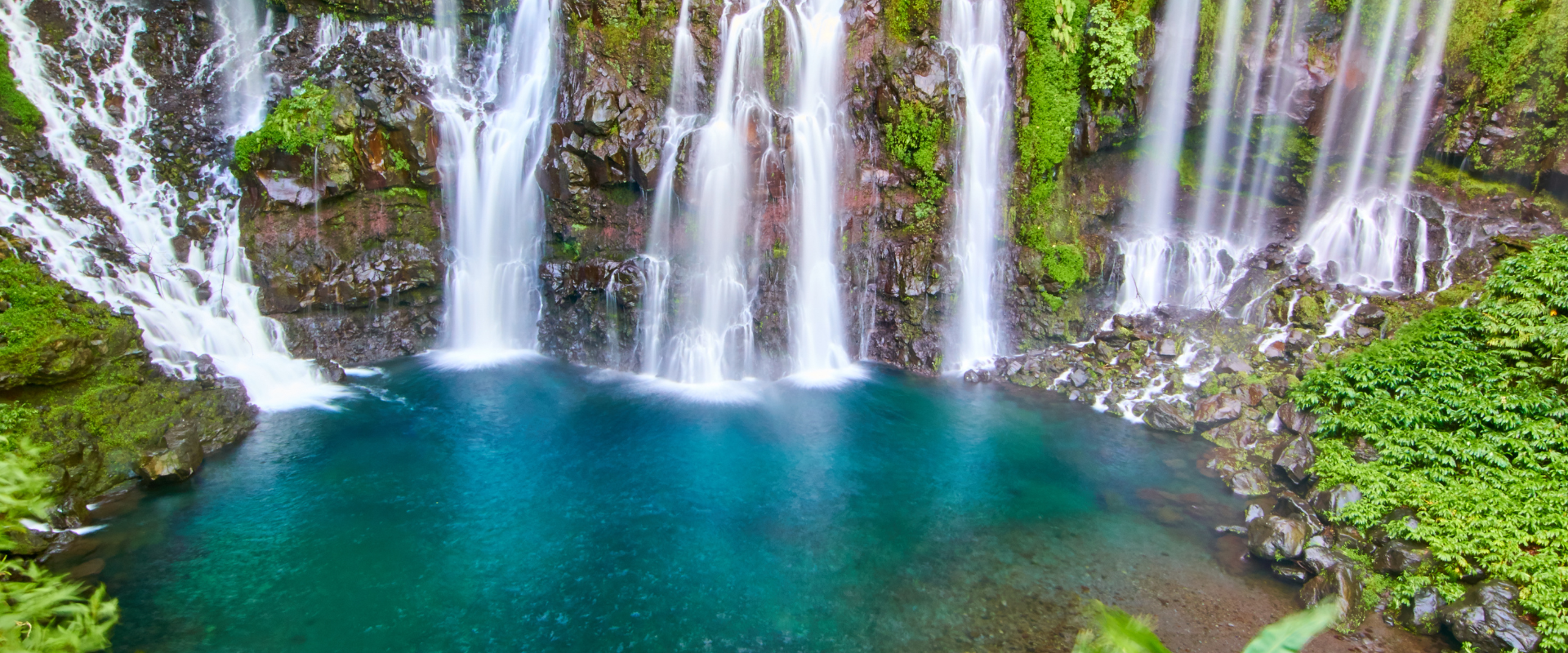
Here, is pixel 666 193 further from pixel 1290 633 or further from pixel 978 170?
pixel 1290 633

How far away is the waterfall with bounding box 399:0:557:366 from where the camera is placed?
1916 cm

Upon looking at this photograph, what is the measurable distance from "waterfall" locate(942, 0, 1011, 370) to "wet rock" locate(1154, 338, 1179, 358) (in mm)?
3756

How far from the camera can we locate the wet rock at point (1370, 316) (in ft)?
50.9

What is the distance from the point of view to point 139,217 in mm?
16109

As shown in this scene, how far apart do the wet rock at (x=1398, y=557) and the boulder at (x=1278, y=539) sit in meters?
0.84

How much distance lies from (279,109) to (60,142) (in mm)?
4142

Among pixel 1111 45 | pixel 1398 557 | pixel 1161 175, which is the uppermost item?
pixel 1111 45

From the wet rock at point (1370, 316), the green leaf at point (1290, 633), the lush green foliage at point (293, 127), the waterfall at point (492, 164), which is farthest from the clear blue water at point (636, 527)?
the green leaf at point (1290, 633)

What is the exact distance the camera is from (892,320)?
19297mm

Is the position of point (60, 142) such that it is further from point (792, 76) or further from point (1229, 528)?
point (1229, 528)

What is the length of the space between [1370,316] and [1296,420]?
416 cm

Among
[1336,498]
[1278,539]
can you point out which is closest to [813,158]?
[1278,539]

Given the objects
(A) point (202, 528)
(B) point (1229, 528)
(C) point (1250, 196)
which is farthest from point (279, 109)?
(C) point (1250, 196)

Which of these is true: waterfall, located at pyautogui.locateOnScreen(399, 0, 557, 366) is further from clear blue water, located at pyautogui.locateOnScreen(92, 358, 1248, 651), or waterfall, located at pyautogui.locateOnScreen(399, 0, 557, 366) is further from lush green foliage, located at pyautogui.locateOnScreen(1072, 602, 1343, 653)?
lush green foliage, located at pyautogui.locateOnScreen(1072, 602, 1343, 653)
